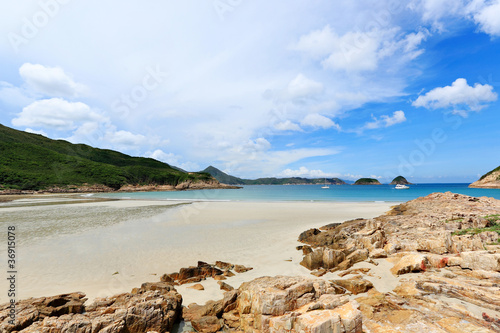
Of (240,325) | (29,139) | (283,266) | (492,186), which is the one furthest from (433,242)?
(29,139)

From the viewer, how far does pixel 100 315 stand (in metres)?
5.52

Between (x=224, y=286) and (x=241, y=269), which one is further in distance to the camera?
(x=241, y=269)

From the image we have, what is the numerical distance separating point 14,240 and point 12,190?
10165 centimetres

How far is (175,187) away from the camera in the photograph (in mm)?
153625

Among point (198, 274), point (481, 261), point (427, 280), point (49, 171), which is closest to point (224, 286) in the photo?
point (198, 274)

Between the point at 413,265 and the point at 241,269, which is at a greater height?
the point at 413,265

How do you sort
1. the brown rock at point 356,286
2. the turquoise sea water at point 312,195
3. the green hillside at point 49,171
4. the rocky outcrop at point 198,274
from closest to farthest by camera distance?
the brown rock at point 356,286 < the rocky outcrop at point 198,274 < the turquoise sea water at point 312,195 < the green hillside at point 49,171

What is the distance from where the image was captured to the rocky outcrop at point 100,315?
5.03 metres

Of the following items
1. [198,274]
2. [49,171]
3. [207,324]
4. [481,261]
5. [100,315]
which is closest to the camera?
[100,315]

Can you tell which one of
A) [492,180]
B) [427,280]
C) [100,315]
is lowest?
[100,315]

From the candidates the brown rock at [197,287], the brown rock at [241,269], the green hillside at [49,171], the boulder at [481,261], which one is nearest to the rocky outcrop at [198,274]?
the brown rock at [241,269]

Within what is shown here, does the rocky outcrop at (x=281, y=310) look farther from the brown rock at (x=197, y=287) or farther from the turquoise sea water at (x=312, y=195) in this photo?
the turquoise sea water at (x=312, y=195)

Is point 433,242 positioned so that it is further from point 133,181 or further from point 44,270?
point 133,181

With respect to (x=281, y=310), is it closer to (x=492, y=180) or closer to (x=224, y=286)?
(x=224, y=286)
